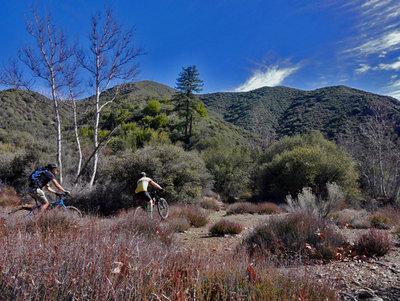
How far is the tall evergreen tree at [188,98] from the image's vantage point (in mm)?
36406

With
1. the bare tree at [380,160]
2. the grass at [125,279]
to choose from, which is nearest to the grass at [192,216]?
the grass at [125,279]

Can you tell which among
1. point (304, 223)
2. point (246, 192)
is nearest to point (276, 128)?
point (246, 192)

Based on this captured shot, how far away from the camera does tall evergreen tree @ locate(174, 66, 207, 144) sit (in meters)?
36.4

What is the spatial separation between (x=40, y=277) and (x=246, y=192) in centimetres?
2066

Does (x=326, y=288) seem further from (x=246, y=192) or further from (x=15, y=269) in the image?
(x=246, y=192)

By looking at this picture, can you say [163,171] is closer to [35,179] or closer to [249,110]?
[35,179]

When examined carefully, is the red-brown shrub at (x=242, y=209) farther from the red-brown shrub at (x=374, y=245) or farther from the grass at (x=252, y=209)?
the red-brown shrub at (x=374, y=245)

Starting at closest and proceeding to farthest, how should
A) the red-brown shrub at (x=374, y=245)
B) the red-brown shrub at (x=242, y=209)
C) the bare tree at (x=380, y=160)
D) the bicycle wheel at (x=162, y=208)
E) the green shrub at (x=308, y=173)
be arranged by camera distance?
the red-brown shrub at (x=374, y=245) → the bicycle wheel at (x=162, y=208) → the red-brown shrub at (x=242, y=209) → the green shrub at (x=308, y=173) → the bare tree at (x=380, y=160)

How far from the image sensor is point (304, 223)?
492cm

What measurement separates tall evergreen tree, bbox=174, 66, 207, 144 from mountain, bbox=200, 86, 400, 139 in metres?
14.6

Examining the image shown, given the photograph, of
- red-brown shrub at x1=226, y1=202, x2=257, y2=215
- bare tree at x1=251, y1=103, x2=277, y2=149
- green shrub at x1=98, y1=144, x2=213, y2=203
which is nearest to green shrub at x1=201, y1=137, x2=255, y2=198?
red-brown shrub at x1=226, y1=202, x2=257, y2=215

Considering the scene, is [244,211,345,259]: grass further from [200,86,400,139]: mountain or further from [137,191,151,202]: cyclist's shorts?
[200,86,400,139]: mountain

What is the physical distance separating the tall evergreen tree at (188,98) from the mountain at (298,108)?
14.6 m

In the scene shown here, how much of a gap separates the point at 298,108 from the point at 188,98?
3516cm
